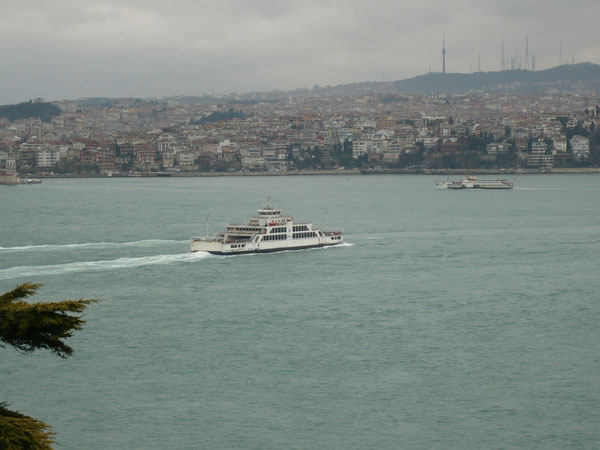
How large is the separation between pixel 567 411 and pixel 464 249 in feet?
35.4

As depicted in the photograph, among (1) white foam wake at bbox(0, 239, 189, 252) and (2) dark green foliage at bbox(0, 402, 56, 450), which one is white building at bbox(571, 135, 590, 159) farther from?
(2) dark green foliage at bbox(0, 402, 56, 450)

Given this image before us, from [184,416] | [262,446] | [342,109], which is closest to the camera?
[262,446]

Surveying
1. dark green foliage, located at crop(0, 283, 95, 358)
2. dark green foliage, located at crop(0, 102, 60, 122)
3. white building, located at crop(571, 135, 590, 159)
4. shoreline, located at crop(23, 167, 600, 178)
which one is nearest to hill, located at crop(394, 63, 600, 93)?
dark green foliage, located at crop(0, 102, 60, 122)

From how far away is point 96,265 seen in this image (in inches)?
629

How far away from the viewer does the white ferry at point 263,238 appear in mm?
17812

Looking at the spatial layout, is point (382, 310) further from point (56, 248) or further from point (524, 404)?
point (56, 248)

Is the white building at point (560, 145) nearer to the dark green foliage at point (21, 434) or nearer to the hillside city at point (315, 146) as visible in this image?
the hillside city at point (315, 146)

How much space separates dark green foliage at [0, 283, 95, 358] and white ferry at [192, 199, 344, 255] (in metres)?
14.2

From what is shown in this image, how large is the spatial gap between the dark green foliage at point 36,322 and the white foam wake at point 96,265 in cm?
1155

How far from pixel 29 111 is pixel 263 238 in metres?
102

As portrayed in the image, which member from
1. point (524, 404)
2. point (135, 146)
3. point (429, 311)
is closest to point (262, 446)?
point (524, 404)

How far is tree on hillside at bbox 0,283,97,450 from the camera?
3.29 metres

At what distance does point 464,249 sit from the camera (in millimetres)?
19047

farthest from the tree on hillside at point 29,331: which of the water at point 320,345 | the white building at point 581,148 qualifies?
the white building at point 581,148
